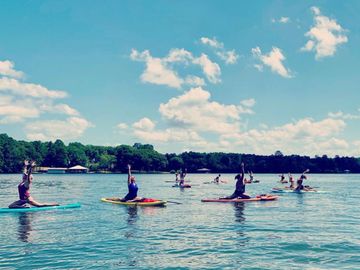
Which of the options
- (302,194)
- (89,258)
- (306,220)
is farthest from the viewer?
(302,194)

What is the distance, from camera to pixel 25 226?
78.8 feet

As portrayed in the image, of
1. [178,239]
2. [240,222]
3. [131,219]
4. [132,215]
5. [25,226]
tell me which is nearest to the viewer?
[178,239]

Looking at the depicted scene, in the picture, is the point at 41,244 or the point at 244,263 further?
the point at 41,244

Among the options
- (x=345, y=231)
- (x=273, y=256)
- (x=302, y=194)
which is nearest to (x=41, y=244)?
(x=273, y=256)

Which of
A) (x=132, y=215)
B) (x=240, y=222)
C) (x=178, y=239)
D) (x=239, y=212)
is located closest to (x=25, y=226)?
(x=132, y=215)

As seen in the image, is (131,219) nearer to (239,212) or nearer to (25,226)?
(25,226)

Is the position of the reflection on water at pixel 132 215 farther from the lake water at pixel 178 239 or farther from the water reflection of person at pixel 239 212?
the water reflection of person at pixel 239 212

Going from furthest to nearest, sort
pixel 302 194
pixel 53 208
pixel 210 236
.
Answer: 1. pixel 302 194
2. pixel 53 208
3. pixel 210 236

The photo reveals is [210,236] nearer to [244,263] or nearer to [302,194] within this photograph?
[244,263]

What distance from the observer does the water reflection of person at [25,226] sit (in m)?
20.6

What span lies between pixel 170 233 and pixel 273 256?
256 inches

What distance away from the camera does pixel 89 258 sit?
16.4 metres

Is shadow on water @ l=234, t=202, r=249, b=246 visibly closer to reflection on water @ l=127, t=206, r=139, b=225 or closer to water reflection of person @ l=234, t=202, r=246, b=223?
water reflection of person @ l=234, t=202, r=246, b=223

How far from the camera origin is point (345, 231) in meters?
23.4
